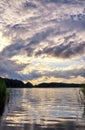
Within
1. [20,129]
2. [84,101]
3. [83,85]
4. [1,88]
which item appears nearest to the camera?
[20,129]

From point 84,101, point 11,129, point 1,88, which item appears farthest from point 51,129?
point 84,101

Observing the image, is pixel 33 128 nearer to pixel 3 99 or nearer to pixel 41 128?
pixel 41 128

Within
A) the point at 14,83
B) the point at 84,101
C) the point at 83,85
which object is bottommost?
the point at 14,83

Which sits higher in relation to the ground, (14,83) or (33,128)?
(33,128)

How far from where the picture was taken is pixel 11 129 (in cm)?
1766

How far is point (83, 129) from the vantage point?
17.6m

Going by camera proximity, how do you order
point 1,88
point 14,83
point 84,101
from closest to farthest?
point 1,88 < point 84,101 < point 14,83

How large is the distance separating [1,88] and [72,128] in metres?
11.1

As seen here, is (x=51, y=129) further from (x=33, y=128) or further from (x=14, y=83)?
(x=14, y=83)

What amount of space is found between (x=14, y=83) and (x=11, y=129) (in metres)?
141

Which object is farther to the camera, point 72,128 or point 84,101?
point 84,101

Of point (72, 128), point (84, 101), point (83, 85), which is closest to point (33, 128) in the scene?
point (72, 128)

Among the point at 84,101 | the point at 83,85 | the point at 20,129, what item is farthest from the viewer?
the point at 84,101

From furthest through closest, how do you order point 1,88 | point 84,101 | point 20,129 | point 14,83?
1. point 14,83
2. point 84,101
3. point 1,88
4. point 20,129
